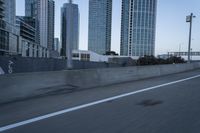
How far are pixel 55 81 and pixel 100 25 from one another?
131 meters

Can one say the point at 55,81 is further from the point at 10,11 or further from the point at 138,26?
the point at 10,11

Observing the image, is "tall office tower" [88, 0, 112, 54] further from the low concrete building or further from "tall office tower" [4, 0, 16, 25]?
"tall office tower" [4, 0, 16, 25]

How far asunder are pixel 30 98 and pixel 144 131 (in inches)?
199

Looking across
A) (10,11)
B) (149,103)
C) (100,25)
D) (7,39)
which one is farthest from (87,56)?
(149,103)

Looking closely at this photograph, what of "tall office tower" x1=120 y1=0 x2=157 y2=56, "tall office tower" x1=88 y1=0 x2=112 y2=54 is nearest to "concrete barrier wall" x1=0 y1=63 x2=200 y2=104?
"tall office tower" x1=120 y1=0 x2=157 y2=56

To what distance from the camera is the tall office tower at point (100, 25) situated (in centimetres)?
11606

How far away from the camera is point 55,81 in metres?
11.2

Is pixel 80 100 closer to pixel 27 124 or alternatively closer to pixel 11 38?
pixel 27 124

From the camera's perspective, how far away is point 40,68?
19375mm

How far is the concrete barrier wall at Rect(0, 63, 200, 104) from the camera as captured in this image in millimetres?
9250

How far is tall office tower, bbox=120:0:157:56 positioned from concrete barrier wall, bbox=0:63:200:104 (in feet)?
279

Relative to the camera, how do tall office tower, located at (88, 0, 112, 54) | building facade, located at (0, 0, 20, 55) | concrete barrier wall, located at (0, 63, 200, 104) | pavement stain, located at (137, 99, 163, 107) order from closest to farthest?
pavement stain, located at (137, 99, 163, 107), concrete barrier wall, located at (0, 63, 200, 104), building facade, located at (0, 0, 20, 55), tall office tower, located at (88, 0, 112, 54)

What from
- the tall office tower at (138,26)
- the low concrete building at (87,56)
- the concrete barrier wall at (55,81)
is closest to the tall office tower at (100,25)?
the tall office tower at (138,26)

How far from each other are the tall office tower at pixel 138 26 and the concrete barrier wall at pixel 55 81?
3348 inches
